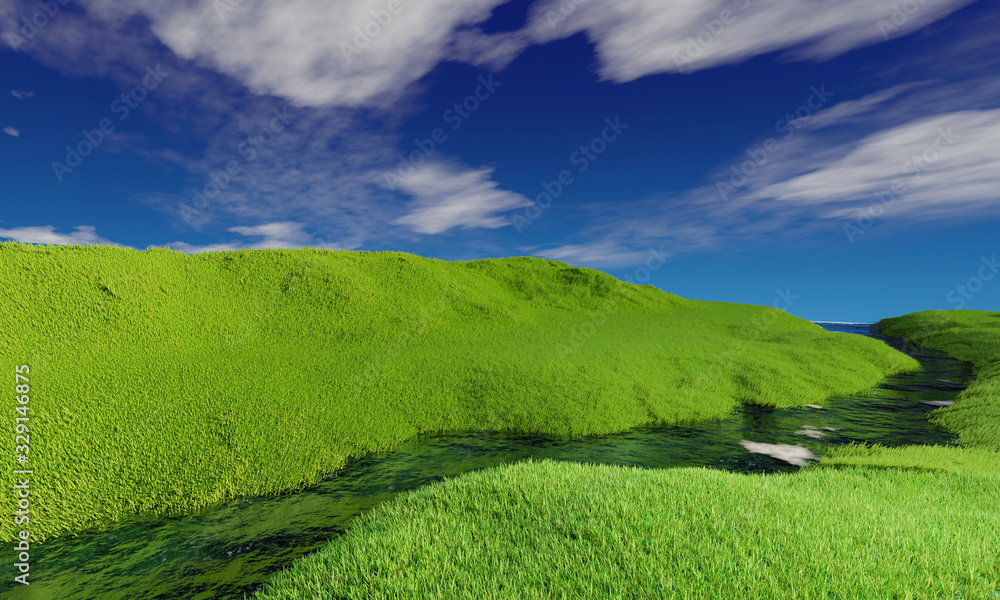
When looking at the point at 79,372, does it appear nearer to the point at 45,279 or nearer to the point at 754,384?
the point at 45,279

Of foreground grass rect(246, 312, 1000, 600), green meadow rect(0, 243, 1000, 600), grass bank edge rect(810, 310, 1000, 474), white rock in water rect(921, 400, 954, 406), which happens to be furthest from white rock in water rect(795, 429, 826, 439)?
white rock in water rect(921, 400, 954, 406)

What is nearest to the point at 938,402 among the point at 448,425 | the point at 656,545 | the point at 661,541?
the point at 448,425

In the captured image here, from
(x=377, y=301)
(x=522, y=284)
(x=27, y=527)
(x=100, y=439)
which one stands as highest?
(x=522, y=284)

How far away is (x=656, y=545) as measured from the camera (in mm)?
5223

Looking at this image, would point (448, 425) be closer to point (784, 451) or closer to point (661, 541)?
point (661, 541)

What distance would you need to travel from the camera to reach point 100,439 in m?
10.1

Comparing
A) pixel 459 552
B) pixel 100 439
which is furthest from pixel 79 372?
pixel 459 552

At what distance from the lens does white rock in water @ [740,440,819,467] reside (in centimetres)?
1183

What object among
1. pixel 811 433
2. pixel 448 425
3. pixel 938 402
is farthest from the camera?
pixel 938 402

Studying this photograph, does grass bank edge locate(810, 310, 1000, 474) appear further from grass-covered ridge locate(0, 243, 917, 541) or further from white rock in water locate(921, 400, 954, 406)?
grass-covered ridge locate(0, 243, 917, 541)

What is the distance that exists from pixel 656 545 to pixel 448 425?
939 centimetres

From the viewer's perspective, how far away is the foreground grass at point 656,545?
14.7 feet

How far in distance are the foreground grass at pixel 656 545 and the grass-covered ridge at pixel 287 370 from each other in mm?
5478

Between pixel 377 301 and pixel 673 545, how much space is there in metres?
20.9
